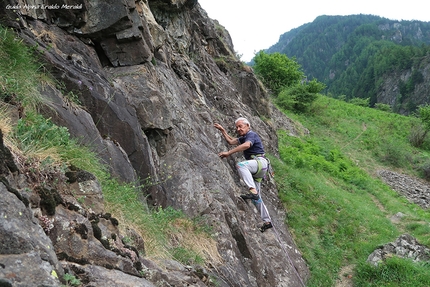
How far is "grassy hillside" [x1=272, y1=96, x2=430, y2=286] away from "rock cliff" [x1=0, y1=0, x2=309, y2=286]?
113 cm

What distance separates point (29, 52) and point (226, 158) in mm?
5030

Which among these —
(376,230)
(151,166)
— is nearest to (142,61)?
(151,166)

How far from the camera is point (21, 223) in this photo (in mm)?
2555

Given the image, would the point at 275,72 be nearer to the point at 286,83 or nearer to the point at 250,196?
the point at 286,83

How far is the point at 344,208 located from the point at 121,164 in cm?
971

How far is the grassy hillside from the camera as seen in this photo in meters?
9.42

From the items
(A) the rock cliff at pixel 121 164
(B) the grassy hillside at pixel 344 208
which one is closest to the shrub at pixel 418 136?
(B) the grassy hillside at pixel 344 208

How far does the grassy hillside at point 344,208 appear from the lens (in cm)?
942

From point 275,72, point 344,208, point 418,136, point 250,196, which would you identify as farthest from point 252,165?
point 418,136

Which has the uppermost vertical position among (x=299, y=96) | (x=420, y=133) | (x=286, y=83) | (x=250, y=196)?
(x=286, y=83)

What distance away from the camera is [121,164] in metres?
5.56

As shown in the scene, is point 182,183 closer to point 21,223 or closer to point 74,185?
point 74,185

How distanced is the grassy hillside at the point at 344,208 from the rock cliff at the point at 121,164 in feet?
3.71

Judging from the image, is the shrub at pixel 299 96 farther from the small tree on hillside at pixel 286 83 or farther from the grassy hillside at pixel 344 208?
the grassy hillside at pixel 344 208
